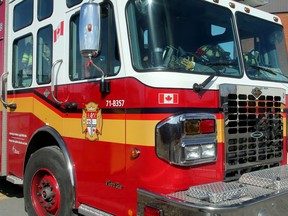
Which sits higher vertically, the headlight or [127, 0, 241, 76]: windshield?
[127, 0, 241, 76]: windshield

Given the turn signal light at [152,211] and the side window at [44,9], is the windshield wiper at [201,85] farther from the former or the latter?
the side window at [44,9]

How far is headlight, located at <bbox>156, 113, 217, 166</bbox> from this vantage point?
9.78 ft

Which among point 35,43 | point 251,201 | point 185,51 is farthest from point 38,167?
point 251,201

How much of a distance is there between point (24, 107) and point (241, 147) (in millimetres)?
2846

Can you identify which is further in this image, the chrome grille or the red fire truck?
the chrome grille

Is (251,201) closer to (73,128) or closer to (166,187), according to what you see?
(166,187)

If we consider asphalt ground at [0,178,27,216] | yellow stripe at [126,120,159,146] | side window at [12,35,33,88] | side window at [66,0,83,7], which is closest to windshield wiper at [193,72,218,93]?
yellow stripe at [126,120,159,146]

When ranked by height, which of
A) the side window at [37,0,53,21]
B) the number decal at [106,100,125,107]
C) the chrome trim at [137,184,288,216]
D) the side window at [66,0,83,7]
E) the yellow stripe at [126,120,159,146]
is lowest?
the chrome trim at [137,184,288,216]

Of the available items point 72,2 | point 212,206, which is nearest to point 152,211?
point 212,206

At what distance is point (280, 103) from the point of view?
3.90 m

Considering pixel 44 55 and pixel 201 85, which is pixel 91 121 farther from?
pixel 44 55

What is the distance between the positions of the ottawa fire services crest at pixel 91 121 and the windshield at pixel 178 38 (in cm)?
67

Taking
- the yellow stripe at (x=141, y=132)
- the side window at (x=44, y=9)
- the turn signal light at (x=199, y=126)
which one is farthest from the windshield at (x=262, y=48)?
the side window at (x=44, y=9)

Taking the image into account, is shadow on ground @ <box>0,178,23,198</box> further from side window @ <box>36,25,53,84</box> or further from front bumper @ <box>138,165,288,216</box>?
front bumper @ <box>138,165,288,216</box>
